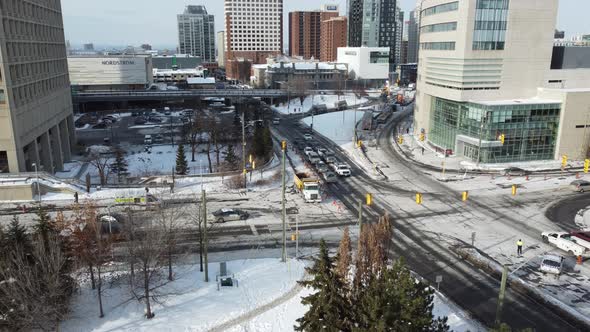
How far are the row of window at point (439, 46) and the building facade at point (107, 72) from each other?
4133 inches

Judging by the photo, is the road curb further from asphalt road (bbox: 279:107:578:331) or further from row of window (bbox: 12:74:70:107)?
row of window (bbox: 12:74:70:107)

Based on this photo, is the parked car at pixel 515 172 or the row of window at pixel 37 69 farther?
the parked car at pixel 515 172

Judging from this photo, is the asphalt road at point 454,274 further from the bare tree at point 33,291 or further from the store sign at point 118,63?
the store sign at point 118,63

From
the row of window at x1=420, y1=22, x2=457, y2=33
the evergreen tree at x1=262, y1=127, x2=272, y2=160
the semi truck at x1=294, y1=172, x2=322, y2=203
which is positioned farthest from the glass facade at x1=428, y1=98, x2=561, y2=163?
the evergreen tree at x1=262, y1=127, x2=272, y2=160

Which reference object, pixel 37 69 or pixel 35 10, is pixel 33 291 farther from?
pixel 35 10

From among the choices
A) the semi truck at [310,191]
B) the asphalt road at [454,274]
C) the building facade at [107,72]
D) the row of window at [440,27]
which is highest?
the row of window at [440,27]

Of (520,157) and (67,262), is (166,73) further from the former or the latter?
(67,262)

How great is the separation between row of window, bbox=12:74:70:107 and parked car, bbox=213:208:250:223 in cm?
2451

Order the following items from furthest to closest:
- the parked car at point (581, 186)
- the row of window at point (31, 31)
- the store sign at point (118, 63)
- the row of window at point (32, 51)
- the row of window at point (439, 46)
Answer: the store sign at point (118, 63)
the row of window at point (439, 46)
the parked car at point (581, 186)
the row of window at point (32, 51)
the row of window at point (31, 31)

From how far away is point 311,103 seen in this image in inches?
4828

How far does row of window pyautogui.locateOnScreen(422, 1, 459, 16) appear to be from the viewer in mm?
61406

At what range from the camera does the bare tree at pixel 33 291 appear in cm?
1962

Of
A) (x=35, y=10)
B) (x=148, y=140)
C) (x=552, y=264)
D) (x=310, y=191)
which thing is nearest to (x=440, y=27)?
(x=310, y=191)

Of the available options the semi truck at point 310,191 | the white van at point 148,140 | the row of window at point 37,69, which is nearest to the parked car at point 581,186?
the semi truck at point 310,191
